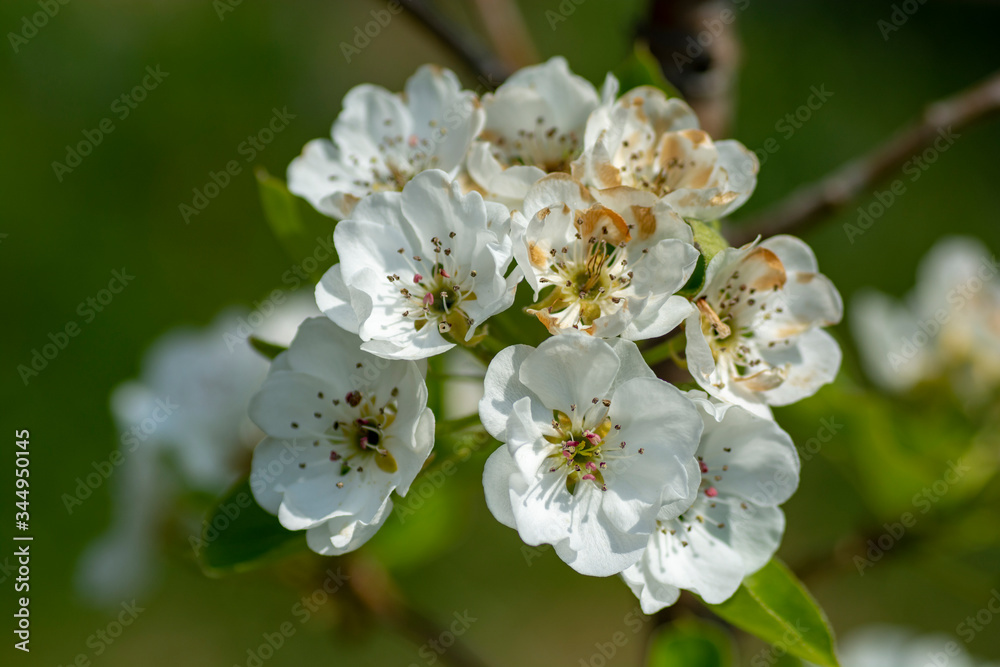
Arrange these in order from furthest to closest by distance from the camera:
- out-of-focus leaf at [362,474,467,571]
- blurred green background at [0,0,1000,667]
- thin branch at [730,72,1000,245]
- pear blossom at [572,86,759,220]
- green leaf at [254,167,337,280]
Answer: blurred green background at [0,0,1000,667] < out-of-focus leaf at [362,474,467,571] < thin branch at [730,72,1000,245] < green leaf at [254,167,337,280] < pear blossom at [572,86,759,220]

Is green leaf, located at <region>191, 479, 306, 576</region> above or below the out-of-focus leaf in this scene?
above

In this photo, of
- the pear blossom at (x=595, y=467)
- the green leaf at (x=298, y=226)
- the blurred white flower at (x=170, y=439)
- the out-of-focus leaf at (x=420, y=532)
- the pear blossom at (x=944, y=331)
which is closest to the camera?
the pear blossom at (x=595, y=467)

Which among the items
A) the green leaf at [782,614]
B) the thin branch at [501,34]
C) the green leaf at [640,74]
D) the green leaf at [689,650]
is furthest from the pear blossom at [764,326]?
the thin branch at [501,34]

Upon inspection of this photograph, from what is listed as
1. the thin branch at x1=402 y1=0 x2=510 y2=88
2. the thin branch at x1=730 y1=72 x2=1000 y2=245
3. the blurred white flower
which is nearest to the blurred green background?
the blurred white flower

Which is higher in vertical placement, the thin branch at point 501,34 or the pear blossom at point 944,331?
the thin branch at point 501,34

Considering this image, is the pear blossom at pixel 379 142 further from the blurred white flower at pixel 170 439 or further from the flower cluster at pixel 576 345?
the blurred white flower at pixel 170 439

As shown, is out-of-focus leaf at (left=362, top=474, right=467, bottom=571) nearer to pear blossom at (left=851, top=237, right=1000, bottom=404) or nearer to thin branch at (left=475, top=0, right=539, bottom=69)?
thin branch at (left=475, top=0, right=539, bottom=69)

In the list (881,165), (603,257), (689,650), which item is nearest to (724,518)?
(689,650)
